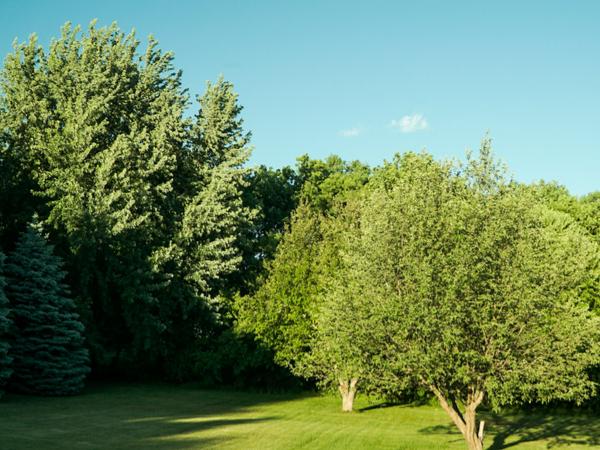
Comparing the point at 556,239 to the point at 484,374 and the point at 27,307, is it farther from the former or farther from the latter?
the point at 27,307

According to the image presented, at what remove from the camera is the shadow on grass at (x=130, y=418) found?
2008 centimetres

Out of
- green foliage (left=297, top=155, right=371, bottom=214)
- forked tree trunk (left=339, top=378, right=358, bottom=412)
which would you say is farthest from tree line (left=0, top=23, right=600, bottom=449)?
green foliage (left=297, top=155, right=371, bottom=214)

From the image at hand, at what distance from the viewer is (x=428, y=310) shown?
1764 centimetres

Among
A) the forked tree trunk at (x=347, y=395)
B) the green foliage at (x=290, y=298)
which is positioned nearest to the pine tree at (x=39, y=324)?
the green foliage at (x=290, y=298)

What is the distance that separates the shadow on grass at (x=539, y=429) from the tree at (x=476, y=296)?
580 centimetres

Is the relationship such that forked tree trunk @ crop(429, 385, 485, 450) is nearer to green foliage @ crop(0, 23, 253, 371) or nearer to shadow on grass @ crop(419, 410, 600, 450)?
shadow on grass @ crop(419, 410, 600, 450)

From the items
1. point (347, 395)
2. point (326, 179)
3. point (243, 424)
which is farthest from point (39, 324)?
point (326, 179)

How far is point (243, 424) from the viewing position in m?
25.2

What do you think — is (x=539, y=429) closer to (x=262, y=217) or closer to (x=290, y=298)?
(x=290, y=298)

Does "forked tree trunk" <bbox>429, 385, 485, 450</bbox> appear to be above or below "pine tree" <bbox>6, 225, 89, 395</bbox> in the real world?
below

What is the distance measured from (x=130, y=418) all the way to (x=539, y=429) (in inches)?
665

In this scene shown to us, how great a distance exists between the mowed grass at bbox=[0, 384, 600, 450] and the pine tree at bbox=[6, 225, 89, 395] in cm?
120

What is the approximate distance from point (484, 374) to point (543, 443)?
7991mm

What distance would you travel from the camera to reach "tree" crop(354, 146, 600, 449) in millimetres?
17656
